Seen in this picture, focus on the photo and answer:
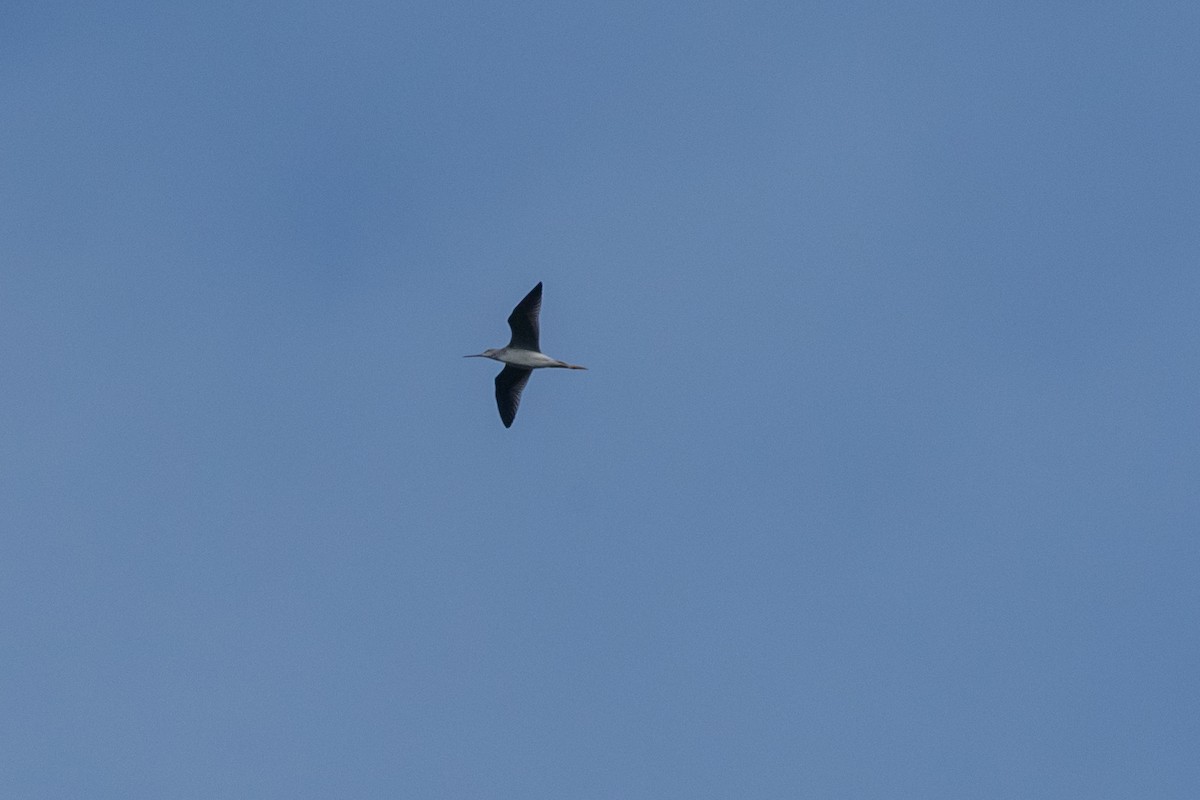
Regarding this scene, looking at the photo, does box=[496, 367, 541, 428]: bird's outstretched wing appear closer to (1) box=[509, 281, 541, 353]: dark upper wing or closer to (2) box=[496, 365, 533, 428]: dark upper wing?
(2) box=[496, 365, 533, 428]: dark upper wing

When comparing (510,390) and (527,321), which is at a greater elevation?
(527,321)

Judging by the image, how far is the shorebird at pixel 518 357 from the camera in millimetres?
82188

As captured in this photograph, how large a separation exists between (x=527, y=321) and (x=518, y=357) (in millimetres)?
2289

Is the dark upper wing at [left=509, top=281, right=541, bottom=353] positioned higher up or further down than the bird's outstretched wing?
higher up

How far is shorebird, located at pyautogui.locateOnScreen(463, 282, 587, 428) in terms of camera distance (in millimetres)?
82188

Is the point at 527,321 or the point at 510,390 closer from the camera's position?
the point at 527,321

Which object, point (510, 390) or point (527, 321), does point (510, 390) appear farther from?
point (527, 321)

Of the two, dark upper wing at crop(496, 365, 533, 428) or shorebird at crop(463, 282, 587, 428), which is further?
dark upper wing at crop(496, 365, 533, 428)

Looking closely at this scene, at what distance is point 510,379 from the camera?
281ft

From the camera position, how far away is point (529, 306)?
8206cm

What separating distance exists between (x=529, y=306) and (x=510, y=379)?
15.7 feet

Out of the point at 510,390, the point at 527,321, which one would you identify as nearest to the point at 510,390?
the point at 510,390

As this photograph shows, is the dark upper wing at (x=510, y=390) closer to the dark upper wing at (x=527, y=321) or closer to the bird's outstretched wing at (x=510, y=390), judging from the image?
the bird's outstretched wing at (x=510, y=390)

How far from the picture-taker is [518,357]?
84.1m
